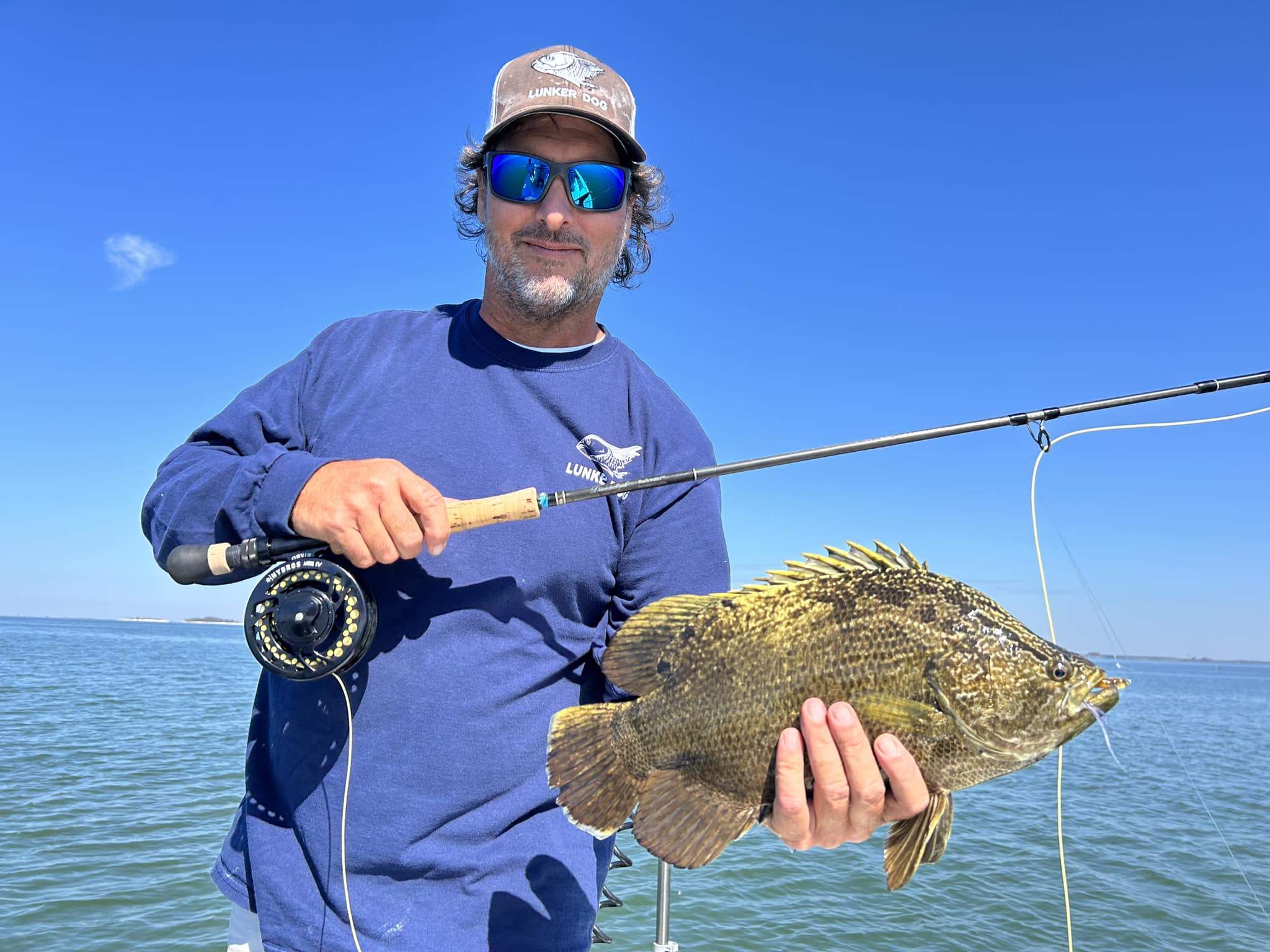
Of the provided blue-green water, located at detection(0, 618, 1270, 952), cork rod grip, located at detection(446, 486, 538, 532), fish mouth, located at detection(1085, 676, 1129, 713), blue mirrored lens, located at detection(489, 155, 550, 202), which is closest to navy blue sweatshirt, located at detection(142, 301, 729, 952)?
cork rod grip, located at detection(446, 486, 538, 532)

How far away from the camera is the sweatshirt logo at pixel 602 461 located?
2.79 m

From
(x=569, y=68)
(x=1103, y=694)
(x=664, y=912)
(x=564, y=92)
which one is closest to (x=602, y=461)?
(x=564, y=92)

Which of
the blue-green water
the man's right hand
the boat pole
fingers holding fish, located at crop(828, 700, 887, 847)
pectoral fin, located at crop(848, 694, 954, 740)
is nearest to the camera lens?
the man's right hand

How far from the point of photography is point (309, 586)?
2.46 metres

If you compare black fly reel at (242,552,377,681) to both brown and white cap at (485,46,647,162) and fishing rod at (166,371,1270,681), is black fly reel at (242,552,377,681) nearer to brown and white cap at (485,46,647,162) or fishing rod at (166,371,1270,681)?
fishing rod at (166,371,1270,681)

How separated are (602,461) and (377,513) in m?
0.89

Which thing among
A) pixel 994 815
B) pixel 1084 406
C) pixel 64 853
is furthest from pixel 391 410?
pixel 994 815

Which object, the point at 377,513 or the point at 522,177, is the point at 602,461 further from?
the point at 522,177

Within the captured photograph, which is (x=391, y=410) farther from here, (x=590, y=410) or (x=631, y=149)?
(x=631, y=149)

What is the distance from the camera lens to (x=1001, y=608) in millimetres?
2541

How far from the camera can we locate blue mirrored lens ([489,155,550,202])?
116 inches

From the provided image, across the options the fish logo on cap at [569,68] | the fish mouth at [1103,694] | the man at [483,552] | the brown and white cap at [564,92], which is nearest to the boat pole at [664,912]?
the man at [483,552]

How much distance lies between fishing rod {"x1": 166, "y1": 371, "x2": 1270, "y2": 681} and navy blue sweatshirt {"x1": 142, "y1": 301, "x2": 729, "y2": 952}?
0.08 m

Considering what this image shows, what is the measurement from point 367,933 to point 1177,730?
44.3 metres
